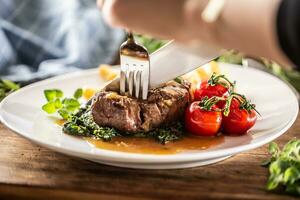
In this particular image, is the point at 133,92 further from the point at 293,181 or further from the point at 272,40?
the point at 272,40

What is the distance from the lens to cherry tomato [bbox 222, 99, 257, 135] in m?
1.99

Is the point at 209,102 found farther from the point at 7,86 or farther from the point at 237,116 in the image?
the point at 7,86

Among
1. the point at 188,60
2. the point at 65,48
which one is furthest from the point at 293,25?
the point at 65,48

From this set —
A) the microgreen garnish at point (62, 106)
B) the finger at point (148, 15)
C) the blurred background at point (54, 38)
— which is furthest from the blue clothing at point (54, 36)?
the finger at point (148, 15)

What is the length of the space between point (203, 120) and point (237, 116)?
0.10 meters

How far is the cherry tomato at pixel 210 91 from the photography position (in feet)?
7.04

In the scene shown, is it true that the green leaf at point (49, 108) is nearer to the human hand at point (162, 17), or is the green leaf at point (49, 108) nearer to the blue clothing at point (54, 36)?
the human hand at point (162, 17)

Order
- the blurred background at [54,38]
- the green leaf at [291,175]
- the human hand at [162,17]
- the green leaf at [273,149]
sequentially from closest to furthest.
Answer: the human hand at [162,17] < the green leaf at [291,175] < the green leaf at [273,149] < the blurred background at [54,38]

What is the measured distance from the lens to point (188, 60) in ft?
6.60

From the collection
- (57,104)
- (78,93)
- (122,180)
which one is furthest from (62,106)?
(122,180)

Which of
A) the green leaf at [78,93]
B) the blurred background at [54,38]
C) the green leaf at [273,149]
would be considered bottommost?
the blurred background at [54,38]

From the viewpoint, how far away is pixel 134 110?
79.0 inches

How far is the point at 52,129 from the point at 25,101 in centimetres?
27

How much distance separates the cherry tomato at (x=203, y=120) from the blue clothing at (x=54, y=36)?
3.72ft
